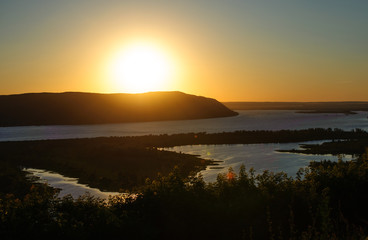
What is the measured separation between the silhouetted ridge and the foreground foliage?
144 metres

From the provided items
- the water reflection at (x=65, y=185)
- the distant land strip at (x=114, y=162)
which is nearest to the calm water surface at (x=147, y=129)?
the distant land strip at (x=114, y=162)

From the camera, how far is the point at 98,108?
16475cm

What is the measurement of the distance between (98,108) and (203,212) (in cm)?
15872

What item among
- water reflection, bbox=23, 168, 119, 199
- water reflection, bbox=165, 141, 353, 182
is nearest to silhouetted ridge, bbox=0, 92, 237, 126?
water reflection, bbox=165, 141, 353, 182

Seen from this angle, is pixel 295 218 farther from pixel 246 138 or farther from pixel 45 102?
pixel 45 102

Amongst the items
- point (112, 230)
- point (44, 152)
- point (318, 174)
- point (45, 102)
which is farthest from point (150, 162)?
point (45, 102)

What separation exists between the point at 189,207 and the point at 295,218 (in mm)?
3187

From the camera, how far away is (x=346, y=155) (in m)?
46.7

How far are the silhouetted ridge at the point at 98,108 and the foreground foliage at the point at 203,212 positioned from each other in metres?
144

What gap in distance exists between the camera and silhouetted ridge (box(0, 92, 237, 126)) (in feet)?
496

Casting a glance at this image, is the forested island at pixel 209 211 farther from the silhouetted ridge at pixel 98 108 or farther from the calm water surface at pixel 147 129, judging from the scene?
the silhouetted ridge at pixel 98 108

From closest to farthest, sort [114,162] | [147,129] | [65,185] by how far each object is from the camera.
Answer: [65,185] → [114,162] → [147,129]

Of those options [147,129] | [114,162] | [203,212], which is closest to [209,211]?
[203,212]

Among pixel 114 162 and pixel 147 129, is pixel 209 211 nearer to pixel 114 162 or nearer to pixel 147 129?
pixel 114 162
